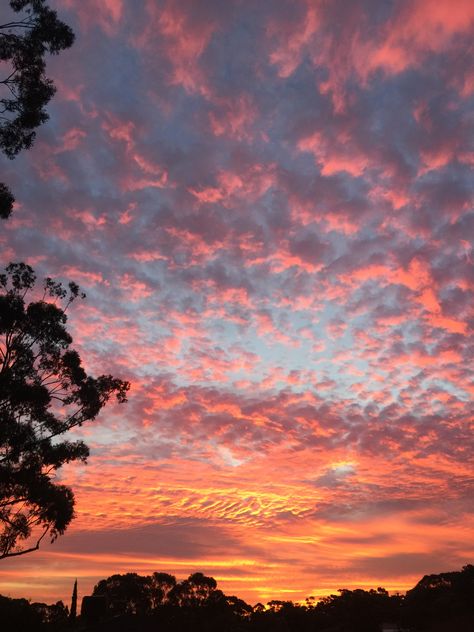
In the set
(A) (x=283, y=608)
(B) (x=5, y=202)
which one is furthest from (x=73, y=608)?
(A) (x=283, y=608)

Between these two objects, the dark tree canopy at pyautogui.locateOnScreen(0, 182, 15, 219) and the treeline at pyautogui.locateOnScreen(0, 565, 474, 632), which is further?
the treeline at pyautogui.locateOnScreen(0, 565, 474, 632)

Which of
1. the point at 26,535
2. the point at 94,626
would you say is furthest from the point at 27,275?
the point at 94,626

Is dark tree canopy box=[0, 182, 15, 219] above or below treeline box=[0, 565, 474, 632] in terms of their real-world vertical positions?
above

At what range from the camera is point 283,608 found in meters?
90.2

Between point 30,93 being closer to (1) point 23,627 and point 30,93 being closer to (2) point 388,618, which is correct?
(1) point 23,627

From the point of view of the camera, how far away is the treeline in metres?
61.9

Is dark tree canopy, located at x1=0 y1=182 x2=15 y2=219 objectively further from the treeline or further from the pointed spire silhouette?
the treeline

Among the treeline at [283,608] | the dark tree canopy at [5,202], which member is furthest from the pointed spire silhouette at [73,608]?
the dark tree canopy at [5,202]

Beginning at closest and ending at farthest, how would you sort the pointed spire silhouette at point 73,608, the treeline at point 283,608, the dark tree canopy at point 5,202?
1. the dark tree canopy at point 5,202
2. the pointed spire silhouette at point 73,608
3. the treeline at point 283,608

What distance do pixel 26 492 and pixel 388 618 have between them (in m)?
65.5

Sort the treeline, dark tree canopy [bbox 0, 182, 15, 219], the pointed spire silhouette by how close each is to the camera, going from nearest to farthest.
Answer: dark tree canopy [bbox 0, 182, 15, 219] < the pointed spire silhouette < the treeline

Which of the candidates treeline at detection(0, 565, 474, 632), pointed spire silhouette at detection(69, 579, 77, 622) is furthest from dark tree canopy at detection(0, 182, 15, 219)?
treeline at detection(0, 565, 474, 632)

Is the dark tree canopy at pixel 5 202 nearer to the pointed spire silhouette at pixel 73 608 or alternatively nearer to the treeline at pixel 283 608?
the pointed spire silhouette at pixel 73 608

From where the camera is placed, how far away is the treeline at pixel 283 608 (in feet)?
203
